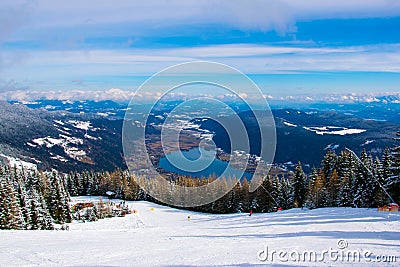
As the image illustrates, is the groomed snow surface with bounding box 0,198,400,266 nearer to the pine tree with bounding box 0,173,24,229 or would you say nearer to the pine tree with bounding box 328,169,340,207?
the pine tree with bounding box 0,173,24,229

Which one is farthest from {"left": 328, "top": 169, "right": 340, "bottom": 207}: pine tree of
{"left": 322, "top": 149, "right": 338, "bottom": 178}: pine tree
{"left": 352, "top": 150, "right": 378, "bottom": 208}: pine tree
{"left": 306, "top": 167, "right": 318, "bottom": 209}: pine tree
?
{"left": 322, "top": 149, "right": 338, "bottom": 178}: pine tree

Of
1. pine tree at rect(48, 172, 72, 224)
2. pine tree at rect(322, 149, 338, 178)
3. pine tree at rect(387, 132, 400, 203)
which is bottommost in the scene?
pine tree at rect(48, 172, 72, 224)

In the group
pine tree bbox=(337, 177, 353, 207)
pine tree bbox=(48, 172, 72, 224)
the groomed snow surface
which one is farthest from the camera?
pine tree bbox=(48, 172, 72, 224)

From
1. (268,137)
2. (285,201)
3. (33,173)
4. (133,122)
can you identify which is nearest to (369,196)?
(285,201)

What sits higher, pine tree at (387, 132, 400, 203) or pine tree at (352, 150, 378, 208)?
pine tree at (387, 132, 400, 203)

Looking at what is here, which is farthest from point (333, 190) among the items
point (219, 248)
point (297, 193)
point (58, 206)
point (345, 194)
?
point (58, 206)

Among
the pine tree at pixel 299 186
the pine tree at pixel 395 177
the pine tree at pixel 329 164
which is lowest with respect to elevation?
the pine tree at pixel 299 186

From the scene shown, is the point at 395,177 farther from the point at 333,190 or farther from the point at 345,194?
the point at 333,190

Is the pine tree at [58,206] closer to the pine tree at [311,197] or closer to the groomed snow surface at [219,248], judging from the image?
the groomed snow surface at [219,248]

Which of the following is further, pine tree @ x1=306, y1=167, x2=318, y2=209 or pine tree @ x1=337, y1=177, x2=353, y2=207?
pine tree @ x1=306, y1=167, x2=318, y2=209

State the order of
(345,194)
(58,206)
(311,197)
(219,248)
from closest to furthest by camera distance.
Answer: (219,248) < (345,194) < (311,197) < (58,206)

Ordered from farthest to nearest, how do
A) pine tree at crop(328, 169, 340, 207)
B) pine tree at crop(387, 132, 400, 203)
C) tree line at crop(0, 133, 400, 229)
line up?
1. pine tree at crop(328, 169, 340, 207)
2. tree line at crop(0, 133, 400, 229)
3. pine tree at crop(387, 132, 400, 203)

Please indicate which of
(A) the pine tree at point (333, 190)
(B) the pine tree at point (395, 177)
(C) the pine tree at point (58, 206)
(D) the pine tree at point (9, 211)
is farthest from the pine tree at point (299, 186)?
(D) the pine tree at point (9, 211)

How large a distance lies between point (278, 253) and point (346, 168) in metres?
31.3
